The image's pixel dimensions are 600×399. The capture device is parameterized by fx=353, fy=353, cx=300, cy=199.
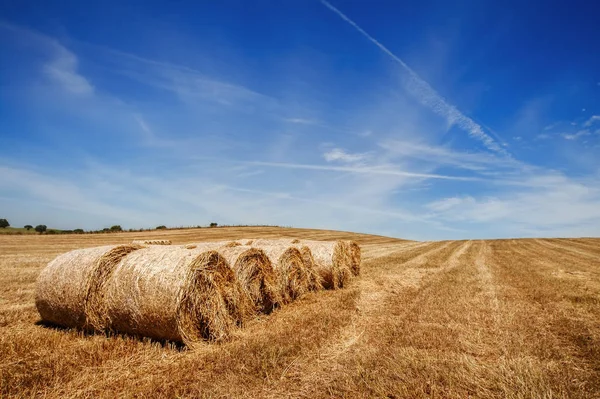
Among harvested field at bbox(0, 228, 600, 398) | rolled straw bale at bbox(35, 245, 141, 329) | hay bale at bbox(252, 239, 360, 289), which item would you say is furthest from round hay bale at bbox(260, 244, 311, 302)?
rolled straw bale at bbox(35, 245, 141, 329)

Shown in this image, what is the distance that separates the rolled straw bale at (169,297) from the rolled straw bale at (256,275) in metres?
0.88

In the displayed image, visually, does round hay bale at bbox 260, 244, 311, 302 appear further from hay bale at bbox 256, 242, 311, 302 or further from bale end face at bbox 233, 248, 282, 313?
bale end face at bbox 233, 248, 282, 313

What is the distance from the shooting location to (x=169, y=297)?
520 centimetres

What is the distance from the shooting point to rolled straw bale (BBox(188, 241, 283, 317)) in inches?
277

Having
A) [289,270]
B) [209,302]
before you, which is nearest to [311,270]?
[289,270]

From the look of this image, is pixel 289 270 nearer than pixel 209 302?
No

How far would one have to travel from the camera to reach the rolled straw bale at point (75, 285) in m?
5.70

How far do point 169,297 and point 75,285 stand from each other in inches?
73.4

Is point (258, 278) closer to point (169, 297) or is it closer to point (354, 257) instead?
point (169, 297)

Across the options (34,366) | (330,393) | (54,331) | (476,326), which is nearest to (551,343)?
(476,326)

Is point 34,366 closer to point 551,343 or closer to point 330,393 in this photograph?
point 330,393

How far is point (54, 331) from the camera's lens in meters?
5.65

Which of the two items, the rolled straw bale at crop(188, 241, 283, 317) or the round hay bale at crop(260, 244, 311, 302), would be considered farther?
the round hay bale at crop(260, 244, 311, 302)

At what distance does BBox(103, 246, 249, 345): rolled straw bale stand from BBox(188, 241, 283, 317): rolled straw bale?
2.90ft
